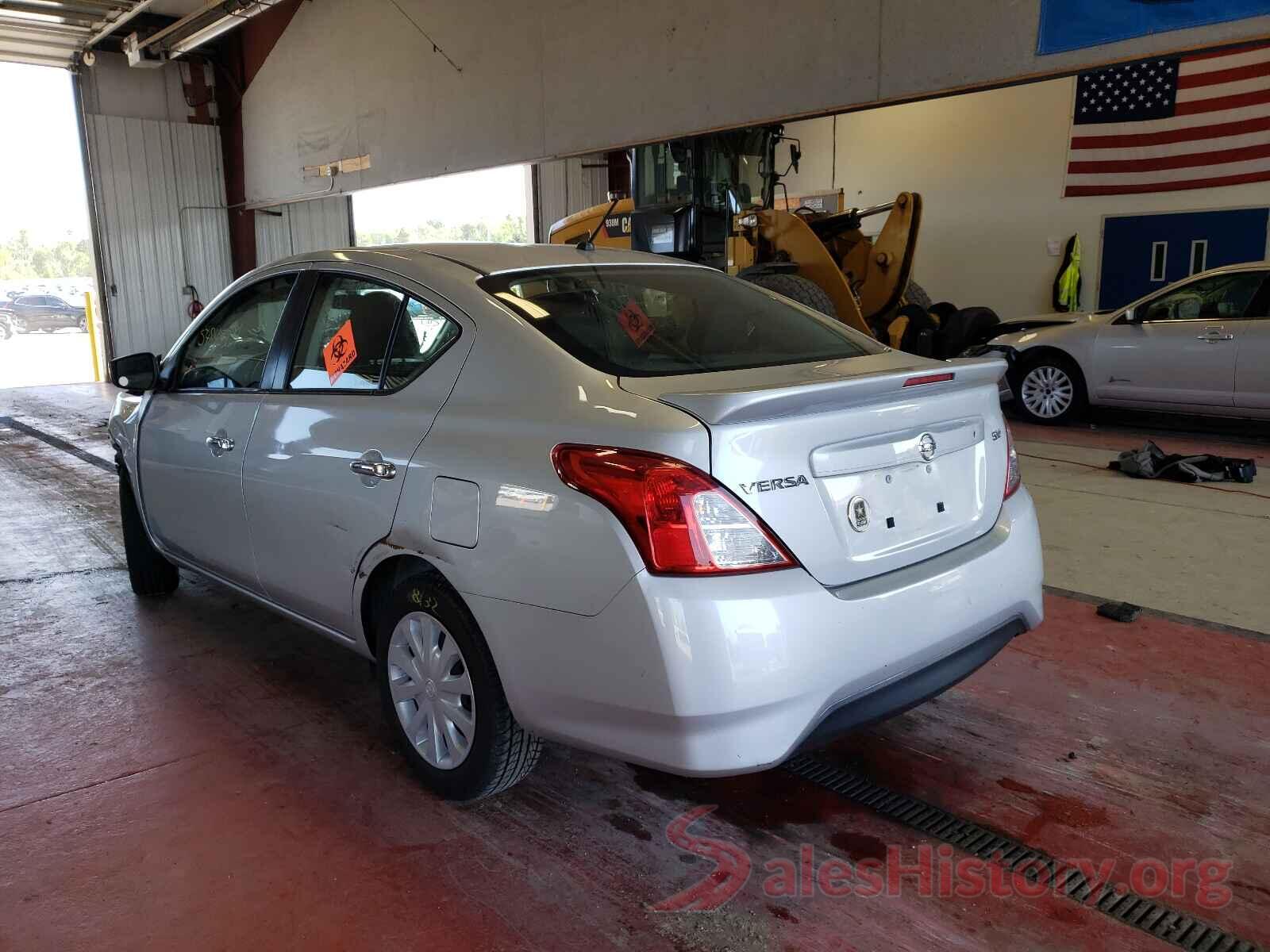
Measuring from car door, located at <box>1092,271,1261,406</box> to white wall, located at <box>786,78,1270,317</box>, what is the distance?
4.97m

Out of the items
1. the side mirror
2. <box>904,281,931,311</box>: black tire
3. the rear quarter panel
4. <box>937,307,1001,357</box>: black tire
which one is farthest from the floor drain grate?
<box>904,281,931,311</box>: black tire

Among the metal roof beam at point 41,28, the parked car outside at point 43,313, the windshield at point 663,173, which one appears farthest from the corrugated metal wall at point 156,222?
the windshield at point 663,173

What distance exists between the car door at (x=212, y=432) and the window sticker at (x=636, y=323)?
3.86 feet

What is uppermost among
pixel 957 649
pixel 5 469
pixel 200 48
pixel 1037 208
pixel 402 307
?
pixel 200 48

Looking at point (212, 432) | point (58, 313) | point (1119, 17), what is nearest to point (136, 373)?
point (212, 432)

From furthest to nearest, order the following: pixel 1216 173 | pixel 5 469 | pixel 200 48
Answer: pixel 200 48, pixel 1216 173, pixel 5 469

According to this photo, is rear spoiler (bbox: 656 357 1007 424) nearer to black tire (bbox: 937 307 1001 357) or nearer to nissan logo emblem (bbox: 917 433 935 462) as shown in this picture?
nissan logo emblem (bbox: 917 433 935 462)

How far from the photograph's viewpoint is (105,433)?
971 centimetres

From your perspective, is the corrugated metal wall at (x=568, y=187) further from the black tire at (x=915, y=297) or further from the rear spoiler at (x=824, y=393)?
the rear spoiler at (x=824, y=393)

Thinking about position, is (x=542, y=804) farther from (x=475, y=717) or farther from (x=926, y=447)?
(x=926, y=447)

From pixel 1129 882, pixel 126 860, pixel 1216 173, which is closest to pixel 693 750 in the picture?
pixel 1129 882

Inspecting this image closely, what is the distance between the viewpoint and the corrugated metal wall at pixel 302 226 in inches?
676

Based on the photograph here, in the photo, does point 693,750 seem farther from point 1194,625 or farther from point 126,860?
point 1194,625

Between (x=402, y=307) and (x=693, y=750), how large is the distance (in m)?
1.46
